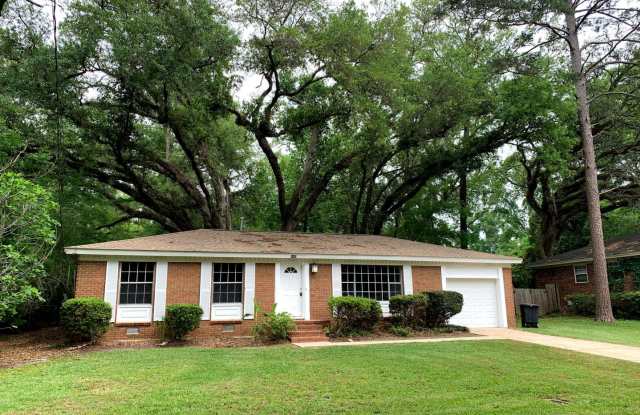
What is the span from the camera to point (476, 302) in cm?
1495

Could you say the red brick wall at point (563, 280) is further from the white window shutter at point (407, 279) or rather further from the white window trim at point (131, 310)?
the white window trim at point (131, 310)

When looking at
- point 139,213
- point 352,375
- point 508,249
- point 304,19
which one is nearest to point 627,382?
point 352,375

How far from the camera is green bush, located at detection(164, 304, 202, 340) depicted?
11.0 m

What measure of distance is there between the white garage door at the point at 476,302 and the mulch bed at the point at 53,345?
7569 millimetres

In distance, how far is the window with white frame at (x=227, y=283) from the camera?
12.6 meters

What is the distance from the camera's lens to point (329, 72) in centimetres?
1602

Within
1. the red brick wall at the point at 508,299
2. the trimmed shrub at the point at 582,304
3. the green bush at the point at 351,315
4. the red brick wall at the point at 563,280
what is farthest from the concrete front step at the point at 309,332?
the red brick wall at the point at 563,280

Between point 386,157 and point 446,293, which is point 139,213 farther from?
point 446,293

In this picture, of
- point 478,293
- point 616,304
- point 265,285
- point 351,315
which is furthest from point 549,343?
point 616,304

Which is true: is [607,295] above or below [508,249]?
below

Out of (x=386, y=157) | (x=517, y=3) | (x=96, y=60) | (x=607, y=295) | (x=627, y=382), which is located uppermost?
(x=517, y=3)

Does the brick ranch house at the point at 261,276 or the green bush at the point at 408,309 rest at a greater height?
the brick ranch house at the point at 261,276

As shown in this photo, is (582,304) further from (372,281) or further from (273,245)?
(273,245)

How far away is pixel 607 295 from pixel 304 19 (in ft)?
53.1
